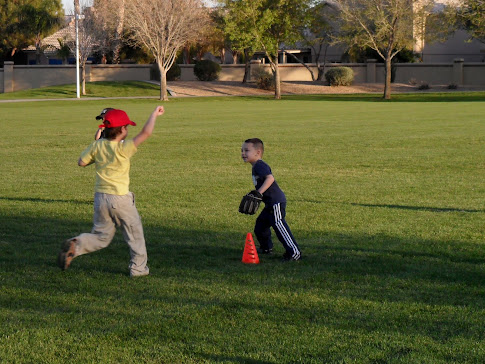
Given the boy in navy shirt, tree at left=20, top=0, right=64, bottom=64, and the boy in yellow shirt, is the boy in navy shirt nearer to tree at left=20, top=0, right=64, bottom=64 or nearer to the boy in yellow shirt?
the boy in yellow shirt

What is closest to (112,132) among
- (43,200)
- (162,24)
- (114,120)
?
(114,120)

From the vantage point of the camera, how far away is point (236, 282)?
21.3 ft

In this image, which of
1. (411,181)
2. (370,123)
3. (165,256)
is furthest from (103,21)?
(165,256)

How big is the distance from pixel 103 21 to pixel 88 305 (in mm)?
67597

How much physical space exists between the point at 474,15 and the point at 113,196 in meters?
57.3

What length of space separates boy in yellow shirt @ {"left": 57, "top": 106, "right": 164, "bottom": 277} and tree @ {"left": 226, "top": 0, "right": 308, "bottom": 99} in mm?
53233

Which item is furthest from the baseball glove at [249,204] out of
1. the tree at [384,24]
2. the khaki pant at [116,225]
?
the tree at [384,24]

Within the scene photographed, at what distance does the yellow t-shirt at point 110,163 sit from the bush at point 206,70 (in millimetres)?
64003

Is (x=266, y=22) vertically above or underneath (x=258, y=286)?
above

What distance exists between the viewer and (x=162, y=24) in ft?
189

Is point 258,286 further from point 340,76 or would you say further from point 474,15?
point 340,76

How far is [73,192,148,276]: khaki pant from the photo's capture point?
21.8ft

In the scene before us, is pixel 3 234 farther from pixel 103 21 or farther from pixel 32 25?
pixel 32 25

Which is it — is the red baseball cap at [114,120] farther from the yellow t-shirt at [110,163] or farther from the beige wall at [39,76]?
the beige wall at [39,76]
